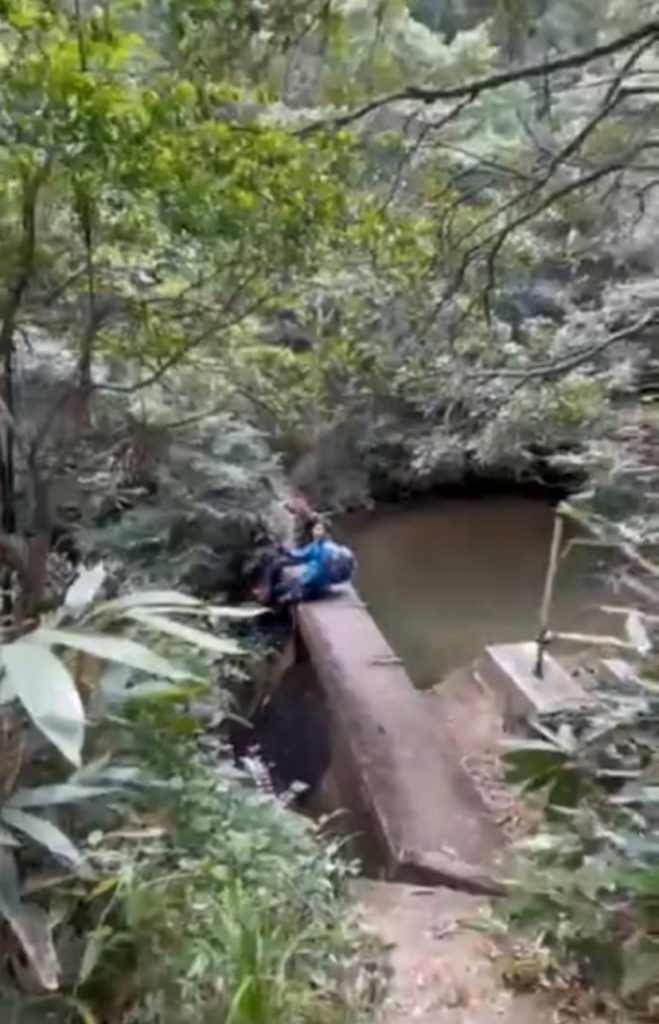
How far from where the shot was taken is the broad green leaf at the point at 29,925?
194 centimetres

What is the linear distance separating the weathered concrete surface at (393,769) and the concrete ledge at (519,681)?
1.30 ft

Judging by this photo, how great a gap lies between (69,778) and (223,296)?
2148 mm

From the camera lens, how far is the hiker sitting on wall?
7340mm

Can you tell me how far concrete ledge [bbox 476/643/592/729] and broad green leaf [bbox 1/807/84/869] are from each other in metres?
3.51

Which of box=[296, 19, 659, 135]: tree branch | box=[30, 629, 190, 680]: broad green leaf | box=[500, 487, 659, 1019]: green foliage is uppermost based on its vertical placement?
box=[296, 19, 659, 135]: tree branch

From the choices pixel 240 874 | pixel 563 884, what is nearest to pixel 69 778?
pixel 240 874

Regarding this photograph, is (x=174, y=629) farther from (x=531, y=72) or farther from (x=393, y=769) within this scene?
(x=393, y=769)

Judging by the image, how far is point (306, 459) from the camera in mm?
10133

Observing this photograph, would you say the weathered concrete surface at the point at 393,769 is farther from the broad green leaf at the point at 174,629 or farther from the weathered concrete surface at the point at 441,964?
the broad green leaf at the point at 174,629

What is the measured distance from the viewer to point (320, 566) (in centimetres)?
737

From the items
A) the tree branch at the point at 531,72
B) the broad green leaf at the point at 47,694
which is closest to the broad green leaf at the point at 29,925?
the broad green leaf at the point at 47,694

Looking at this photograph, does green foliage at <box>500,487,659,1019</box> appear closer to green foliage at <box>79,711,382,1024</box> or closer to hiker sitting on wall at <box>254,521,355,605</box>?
green foliage at <box>79,711,382,1024</box>

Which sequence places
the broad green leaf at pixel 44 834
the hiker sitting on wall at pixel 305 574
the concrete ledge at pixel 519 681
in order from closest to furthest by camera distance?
the broad green leaf at pixel 44 834 < the concrete ledge at pixel 519 681 < the hiker sitting on wall at pixel 305 574

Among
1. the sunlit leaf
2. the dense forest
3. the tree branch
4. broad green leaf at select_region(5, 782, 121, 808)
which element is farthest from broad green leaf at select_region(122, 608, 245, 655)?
the tree branch
